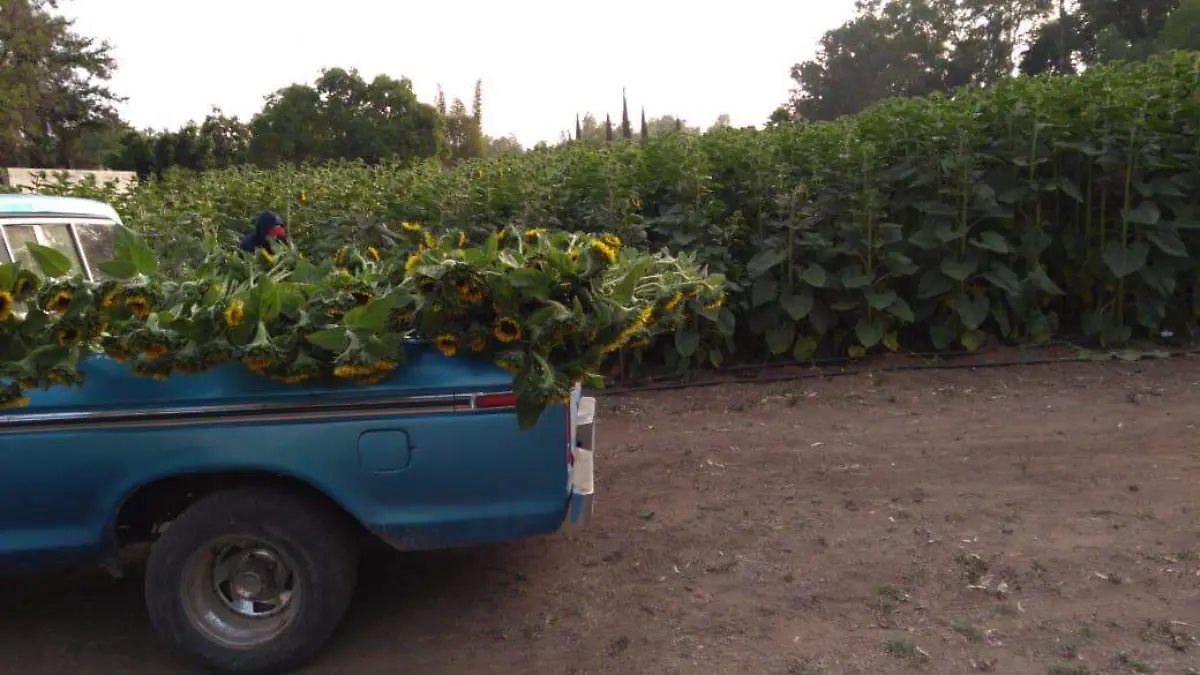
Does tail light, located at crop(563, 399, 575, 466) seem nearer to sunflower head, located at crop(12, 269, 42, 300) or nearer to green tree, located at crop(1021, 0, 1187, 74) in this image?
sunflower head, located at crop(12, 269, 42, 300)

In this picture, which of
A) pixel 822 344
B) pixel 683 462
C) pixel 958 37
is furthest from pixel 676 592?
pixel 958 37

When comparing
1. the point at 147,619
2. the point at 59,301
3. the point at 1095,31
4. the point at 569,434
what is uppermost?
the point at 1095,31

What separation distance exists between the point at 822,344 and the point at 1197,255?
120 inches

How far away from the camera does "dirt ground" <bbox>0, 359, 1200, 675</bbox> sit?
3746mm

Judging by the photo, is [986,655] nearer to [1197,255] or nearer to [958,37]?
[1197,255]

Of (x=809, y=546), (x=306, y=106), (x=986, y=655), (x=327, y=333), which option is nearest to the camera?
(x=327, y=333)

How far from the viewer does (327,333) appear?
130 inches

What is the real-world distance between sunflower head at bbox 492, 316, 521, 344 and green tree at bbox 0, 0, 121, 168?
861 inches

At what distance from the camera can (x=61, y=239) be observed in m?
4.92

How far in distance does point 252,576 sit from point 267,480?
0.35m

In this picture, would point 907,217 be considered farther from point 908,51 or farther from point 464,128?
point 908,51

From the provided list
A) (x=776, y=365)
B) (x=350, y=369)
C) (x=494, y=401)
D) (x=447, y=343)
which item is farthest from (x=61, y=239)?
(x=776, y=365)

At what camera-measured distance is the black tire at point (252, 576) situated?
356 centimetres

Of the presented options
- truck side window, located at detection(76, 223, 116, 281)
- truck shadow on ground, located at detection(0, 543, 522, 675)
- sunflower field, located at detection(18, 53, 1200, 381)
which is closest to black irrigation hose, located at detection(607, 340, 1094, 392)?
sunflower field, located at detection(18, 53, 1200, 381)
